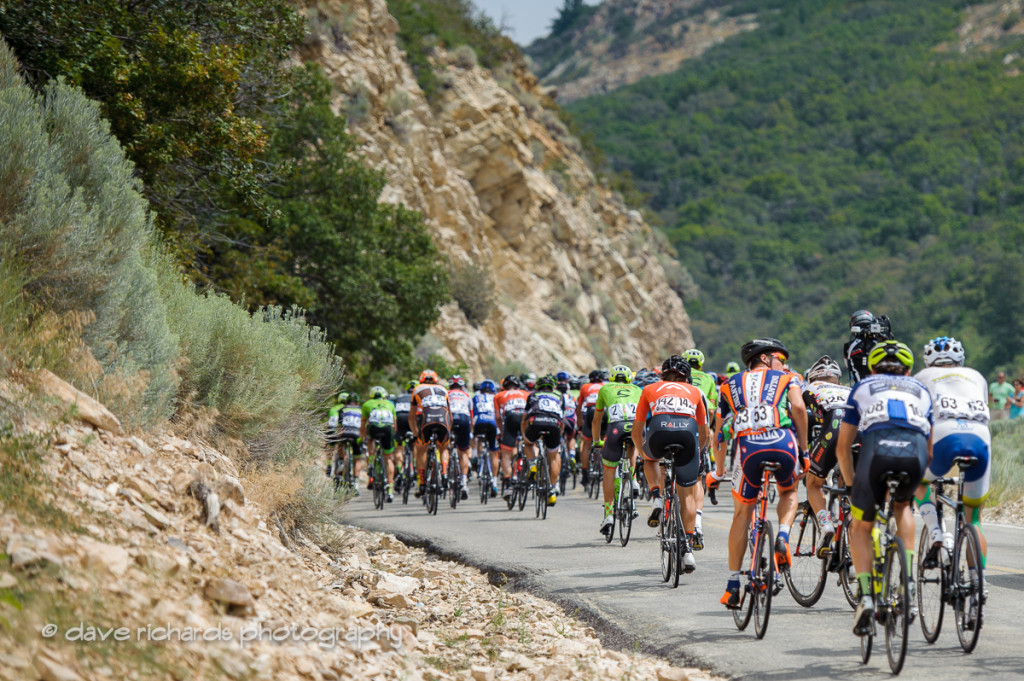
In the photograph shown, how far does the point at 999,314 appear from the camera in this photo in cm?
7844

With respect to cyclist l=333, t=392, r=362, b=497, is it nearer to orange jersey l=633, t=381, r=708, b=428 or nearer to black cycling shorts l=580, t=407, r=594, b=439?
black cycling shorts l=580, t=407, r=594, b=439

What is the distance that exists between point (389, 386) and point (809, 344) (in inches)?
2551

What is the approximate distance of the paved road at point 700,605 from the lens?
643cm

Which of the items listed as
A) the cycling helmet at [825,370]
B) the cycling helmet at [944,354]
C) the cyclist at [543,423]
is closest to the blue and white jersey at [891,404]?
the cycling helmet at [944,354]

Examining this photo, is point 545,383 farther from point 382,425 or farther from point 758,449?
point 758,449

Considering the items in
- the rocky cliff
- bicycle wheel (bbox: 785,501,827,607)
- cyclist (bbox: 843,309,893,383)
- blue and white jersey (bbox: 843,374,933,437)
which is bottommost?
bicycle wheel (bbox: 785,501,827,607)

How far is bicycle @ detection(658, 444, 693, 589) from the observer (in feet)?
29.8

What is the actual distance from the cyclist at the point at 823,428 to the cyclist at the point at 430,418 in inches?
235

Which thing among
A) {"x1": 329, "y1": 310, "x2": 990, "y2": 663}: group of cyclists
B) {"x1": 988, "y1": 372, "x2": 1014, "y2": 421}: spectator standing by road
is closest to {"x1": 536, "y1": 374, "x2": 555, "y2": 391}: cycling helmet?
{"x1": 329, "y1": 310, "x2": 990, "y2": 663}: group of cyclists

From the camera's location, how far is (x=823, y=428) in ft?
30.6

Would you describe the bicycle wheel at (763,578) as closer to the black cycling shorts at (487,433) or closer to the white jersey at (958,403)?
the white jersey at (958,403)

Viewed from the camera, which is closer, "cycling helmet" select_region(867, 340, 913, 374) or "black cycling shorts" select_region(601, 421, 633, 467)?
"cycling helmet" select_region(867, 340, 913, 374)

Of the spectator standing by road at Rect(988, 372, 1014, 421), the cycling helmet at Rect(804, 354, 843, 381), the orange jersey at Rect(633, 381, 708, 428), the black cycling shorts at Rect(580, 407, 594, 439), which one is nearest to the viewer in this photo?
the orange jersey at Rect(633, 381, 708, 428)

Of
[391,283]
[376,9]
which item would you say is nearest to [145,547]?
[391,283]
